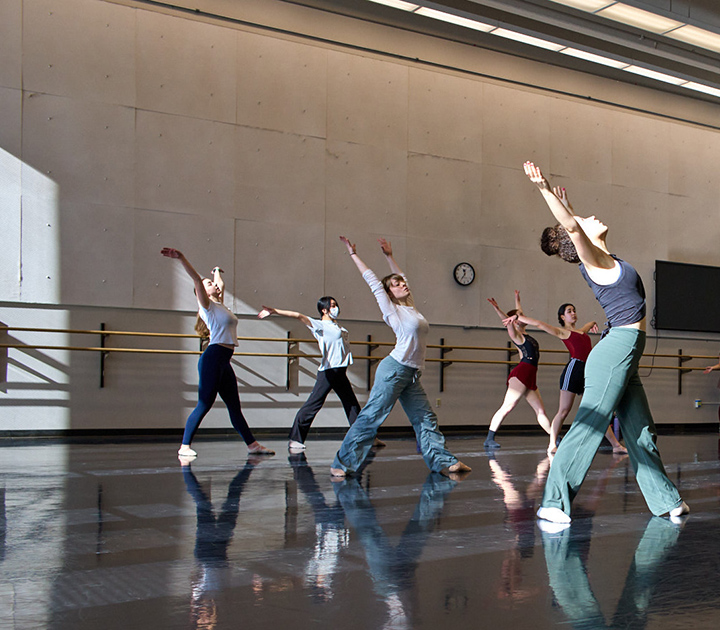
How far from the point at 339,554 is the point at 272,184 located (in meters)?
7.89

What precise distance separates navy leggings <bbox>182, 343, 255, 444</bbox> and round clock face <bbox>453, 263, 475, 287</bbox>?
5.43 m

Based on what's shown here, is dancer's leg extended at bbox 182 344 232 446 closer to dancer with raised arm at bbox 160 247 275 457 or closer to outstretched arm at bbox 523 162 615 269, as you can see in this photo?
dancer with raised arm at bbox 160 247 275 457

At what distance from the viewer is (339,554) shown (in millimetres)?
3051

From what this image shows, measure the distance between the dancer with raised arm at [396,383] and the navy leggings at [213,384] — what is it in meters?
1.55

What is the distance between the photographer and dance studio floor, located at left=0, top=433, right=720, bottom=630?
228 centimetres

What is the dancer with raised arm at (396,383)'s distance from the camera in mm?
5262

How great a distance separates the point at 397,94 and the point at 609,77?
409 cm

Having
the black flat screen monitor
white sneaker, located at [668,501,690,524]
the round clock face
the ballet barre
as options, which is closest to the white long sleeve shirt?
white sneaker, located at [668,501,690,524]

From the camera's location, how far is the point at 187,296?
9.77m

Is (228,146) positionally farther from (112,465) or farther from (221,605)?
(221,605)

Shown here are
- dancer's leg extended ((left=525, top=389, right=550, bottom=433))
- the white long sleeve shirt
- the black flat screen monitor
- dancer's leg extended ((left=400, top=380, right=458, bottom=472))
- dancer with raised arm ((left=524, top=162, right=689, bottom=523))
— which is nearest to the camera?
dancer with raised arm ((left=524, top=162, right=689, bottom=523))

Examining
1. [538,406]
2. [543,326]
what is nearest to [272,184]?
[538,406]

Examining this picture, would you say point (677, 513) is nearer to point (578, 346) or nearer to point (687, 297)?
point (578, 346)

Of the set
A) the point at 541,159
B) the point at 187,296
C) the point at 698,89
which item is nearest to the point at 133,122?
the point at 187,296
